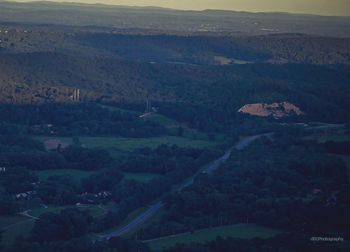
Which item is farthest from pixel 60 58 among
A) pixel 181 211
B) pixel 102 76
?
pixel 181 211

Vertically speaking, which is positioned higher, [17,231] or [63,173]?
[17,231]

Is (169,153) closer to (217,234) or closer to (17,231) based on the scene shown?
(217,234)

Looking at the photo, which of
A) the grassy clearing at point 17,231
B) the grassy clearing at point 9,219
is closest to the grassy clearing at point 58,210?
the grassy clearing at point 9,219

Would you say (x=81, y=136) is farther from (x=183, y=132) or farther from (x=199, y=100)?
(x=199, y=100)

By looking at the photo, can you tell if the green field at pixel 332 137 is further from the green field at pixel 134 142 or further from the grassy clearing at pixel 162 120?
the grassy clearing at pixel 162 120

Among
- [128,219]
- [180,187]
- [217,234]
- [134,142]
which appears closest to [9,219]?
[128,219]

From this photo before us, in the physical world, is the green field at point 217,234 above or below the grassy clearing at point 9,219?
above
